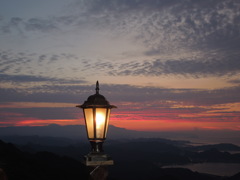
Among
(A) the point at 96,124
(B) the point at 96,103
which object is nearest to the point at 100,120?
(A) the point at 96,124

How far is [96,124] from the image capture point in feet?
13.9

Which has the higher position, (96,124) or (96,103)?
(96,103)

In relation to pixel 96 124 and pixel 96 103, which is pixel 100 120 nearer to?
pixel 96 124

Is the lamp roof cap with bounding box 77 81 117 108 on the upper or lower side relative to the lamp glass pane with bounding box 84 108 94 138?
upper

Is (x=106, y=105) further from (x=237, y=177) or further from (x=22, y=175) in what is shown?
(x=237, y=177)

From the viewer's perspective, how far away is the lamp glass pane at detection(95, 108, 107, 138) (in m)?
4.25

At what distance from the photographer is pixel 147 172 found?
145m

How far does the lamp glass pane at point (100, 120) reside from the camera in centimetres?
425

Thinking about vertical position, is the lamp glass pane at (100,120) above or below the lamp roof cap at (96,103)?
below

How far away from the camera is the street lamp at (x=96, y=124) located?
4.23 metres

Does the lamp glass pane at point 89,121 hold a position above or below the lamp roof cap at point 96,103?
below

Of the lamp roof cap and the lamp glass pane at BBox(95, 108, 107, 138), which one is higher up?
the lamp roof cap

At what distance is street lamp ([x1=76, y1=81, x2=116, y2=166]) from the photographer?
13.9 feet

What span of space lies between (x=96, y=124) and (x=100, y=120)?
9cm
